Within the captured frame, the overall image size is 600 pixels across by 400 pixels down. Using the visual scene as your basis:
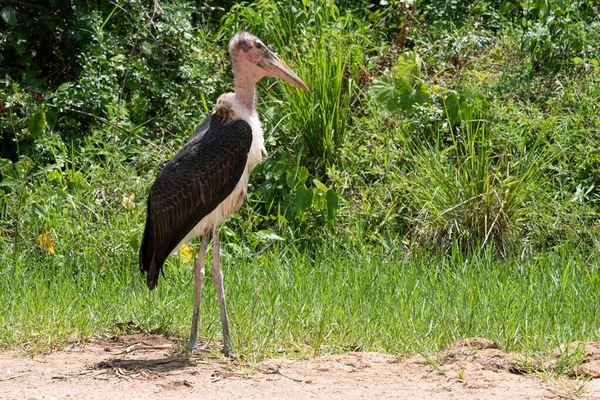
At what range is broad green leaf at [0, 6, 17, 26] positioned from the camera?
7.66m

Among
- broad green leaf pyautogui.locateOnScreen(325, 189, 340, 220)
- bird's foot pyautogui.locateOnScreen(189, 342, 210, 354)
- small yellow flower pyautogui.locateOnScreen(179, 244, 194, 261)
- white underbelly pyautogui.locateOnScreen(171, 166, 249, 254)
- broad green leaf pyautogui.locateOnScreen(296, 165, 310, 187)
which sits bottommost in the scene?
bird's foot pyautogui.locateOnScreen(189, 342, 210, 354)

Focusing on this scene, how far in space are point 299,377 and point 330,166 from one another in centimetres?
325

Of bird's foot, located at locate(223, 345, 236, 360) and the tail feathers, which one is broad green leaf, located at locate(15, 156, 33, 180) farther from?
bird's foot, located at locate(223, 345, 236, 360)

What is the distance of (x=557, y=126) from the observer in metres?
7.46

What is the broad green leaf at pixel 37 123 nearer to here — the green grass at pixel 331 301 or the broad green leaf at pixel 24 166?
the broad green leaf at pixel 24 166

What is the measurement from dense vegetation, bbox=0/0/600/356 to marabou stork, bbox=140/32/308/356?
17.6 inches

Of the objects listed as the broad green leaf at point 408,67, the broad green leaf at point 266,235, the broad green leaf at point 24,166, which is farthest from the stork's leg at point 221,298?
the broad green leaf at point 408,67

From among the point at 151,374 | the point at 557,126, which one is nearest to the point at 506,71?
the point at 557,126

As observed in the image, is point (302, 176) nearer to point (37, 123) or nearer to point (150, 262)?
point (37, 123)

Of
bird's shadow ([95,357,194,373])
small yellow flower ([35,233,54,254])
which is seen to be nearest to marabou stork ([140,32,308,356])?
bird's shadow ([95,357,194,373])

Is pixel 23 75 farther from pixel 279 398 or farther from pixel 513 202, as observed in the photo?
pixel 279 398

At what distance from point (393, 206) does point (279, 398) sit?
3219 millimetres

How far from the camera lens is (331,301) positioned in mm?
5312

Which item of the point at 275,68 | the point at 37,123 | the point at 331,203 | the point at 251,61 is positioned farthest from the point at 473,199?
the point at 37,123
